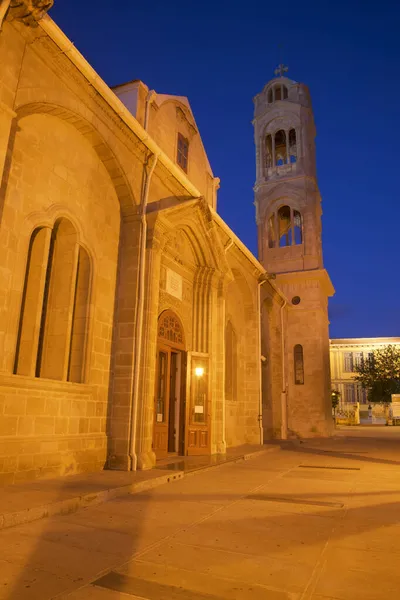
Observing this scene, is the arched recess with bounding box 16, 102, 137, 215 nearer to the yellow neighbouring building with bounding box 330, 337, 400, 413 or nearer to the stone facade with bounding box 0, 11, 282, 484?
the stone facade with bounding box 0, 11, 282, 484

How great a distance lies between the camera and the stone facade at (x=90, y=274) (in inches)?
270

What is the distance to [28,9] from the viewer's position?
639 cm

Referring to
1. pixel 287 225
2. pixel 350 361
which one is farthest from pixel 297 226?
pixel 350 361

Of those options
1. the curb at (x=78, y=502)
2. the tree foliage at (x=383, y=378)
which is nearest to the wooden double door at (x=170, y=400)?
the curb at (x=78, y=502)

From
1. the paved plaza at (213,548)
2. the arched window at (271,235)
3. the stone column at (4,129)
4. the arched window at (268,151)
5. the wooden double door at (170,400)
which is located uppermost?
the arched window at (268,151)

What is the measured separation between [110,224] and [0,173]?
3249 mm

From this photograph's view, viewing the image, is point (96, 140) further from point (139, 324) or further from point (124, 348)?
point (124, 348)

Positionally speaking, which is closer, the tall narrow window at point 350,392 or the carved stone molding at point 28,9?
the carved stone molding at point 28,9

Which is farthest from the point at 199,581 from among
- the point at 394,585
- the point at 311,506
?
the point at 311,506

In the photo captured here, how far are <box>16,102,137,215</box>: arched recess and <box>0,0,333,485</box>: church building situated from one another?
28 mm

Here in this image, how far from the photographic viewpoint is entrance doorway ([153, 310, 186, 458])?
1103 centimetres

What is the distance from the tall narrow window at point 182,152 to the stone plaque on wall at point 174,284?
354 cm

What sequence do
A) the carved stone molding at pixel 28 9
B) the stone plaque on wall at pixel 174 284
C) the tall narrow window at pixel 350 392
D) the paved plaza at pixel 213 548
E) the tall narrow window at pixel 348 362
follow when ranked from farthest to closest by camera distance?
the tall narrow window at pixel 348 362 < the tall narrow window at pixel 350 392 < the stone plaque on wall at pixel 174 284 < the carved stone molding at pixel 28 9 < the paved plaza at pixel 213 548

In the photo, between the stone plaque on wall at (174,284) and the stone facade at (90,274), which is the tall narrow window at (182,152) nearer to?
the stone facade at (90,274)
